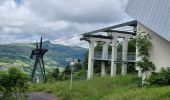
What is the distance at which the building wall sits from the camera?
32684 millimetres

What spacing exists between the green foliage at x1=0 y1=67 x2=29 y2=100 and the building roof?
10354mm

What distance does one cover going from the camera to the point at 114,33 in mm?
49688

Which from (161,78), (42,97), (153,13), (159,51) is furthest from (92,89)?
(153,13)

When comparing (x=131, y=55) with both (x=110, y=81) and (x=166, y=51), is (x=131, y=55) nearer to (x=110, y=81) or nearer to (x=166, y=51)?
(x=110, y=81)

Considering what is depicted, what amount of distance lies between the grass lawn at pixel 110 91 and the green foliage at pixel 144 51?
157cm

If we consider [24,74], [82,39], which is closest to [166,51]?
[24,74]

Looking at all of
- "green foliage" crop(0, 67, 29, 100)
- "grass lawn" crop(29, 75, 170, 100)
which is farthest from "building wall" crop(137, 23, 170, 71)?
"green foliage" crop(0, 67, 29, 100)

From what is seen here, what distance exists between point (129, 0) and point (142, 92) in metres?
13.9

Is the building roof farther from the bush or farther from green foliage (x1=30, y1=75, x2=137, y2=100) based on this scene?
green foliage (x1=30, y1=75, x2=137, y2=100)

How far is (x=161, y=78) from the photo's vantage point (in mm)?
30078

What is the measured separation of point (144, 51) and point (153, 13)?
9.36ft

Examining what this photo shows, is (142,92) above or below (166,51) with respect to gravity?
below

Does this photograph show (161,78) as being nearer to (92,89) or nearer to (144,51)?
(144,51)

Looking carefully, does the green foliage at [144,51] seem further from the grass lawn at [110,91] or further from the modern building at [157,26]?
the grass lawn at [110,91]
